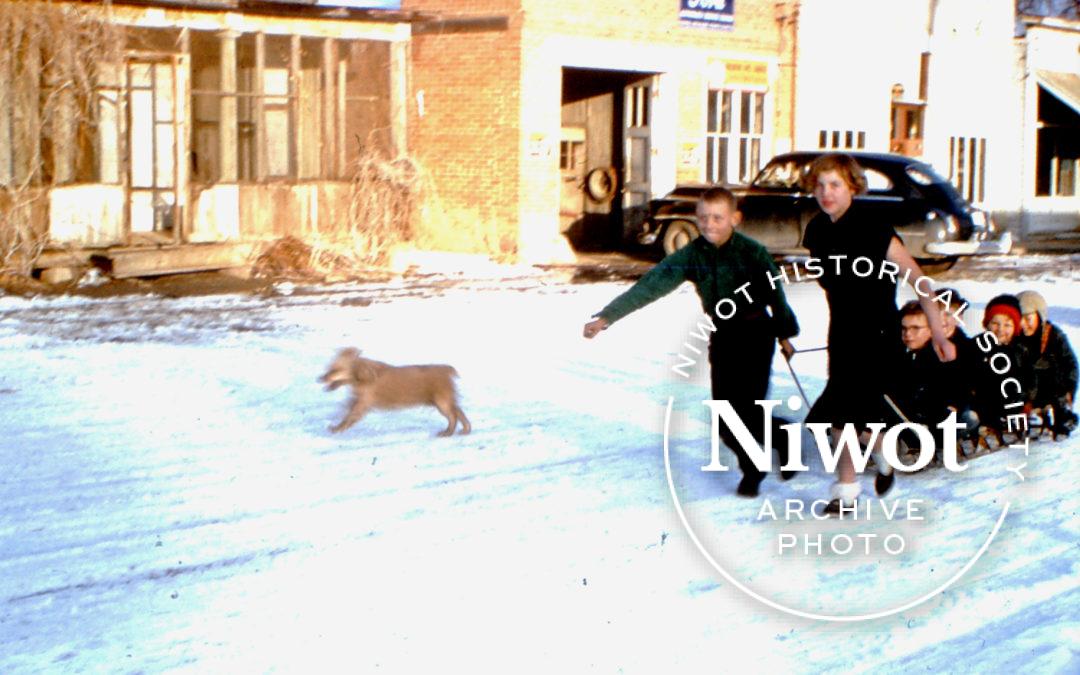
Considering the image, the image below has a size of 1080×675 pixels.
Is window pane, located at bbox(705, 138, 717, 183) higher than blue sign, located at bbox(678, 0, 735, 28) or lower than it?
lower

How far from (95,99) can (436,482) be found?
1219cm

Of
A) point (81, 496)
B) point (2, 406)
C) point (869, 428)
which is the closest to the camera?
point (869, 428)

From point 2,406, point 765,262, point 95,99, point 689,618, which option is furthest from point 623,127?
point 689,618

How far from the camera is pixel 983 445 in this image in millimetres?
7676

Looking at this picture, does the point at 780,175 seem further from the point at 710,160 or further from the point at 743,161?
the point at 743,161

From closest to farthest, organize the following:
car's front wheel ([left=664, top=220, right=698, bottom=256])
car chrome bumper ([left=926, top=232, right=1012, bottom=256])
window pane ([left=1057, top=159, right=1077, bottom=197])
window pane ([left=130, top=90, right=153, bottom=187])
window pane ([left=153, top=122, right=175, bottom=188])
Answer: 1. window pane ([left=130, top=90, right=153, bottom=187])
2. window pane ([left=153, top=122, right=175, bottom=188])
3. car chrome bumper ([left=926, top=232, right=1012, bottom=256])
4. car's front wheel ([left=664, top=220, right=698, bottom=256])
5. window pane ([left=1057, top=159, right=1077, bottom=197])

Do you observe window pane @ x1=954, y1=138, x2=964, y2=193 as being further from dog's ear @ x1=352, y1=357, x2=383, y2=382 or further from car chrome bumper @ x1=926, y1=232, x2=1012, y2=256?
dog's ear @ x1=352, y1=357, x2=383, y2=382

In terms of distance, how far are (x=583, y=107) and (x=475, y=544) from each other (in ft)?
69.5

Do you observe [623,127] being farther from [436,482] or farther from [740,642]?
[740,642]

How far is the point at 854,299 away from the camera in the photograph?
6.54 metres

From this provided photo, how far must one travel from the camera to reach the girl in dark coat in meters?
6.43

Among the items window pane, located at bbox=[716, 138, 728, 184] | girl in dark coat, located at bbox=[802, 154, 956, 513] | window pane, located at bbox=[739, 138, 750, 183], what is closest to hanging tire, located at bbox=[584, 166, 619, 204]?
window pane, located at bbox=[716, 138, 728, 184]

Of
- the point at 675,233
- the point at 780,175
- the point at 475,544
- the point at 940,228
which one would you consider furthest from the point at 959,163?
the point at 475,544

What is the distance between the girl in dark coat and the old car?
526 inches
